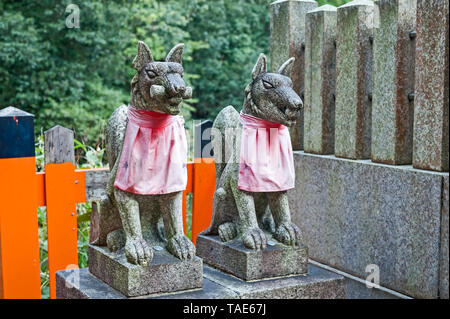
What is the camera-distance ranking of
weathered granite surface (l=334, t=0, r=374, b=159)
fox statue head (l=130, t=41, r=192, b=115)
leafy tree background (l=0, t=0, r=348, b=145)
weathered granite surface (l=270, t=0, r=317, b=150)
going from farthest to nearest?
leafy tree background (l=0, t=0, r=348, b=145)
weathered granite surface (l=270, t=0, r=317, b=150)
weathered granite surface (l=334, t=0, r=374, b=159)
fox statue head (l=130, t=41, r=192, b=115)

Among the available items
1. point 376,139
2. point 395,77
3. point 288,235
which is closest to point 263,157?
point 288,235

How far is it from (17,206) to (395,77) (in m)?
2.61

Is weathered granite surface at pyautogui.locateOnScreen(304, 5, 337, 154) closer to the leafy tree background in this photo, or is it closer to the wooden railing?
the wooden railing

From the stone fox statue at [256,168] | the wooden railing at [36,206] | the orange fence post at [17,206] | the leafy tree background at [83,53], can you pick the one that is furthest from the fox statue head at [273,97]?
the leafy tree background at [83,53]

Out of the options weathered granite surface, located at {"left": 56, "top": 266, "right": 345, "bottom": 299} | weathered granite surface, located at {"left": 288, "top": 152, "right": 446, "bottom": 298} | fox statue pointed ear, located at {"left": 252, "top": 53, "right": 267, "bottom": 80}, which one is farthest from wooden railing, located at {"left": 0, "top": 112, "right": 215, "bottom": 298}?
weathered granite surface, located at {"left": 288, "top": 152, "right": 446, "bottom": 298}

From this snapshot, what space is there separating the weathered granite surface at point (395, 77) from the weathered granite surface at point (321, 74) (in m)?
0.55

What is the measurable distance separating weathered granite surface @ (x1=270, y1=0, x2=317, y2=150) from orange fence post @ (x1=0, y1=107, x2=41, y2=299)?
2213 mm

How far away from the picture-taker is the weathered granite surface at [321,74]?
14.2 feet

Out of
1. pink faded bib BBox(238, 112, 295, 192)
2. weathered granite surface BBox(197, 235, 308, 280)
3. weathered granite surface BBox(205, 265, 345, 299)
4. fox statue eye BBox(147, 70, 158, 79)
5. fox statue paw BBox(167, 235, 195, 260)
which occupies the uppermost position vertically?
fox statue eye BBox(147, 70, 158, 79)

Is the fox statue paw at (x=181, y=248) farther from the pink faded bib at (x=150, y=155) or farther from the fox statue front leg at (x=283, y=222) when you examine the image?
the fox statue front leg at (x=283, y=222)

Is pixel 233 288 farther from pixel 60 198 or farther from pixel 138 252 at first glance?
pixel 60 198

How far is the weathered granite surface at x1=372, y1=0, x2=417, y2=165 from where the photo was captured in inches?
144

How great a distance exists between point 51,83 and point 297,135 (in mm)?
6224

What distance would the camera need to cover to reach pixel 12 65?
943 cm
